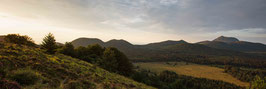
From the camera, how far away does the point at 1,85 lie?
4465mm

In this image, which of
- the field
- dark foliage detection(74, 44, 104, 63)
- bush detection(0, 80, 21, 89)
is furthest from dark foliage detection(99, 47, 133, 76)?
the field

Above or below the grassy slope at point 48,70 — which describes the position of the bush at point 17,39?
above

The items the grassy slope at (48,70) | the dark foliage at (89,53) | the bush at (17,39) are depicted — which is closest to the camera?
the grassy slope at (48,70)

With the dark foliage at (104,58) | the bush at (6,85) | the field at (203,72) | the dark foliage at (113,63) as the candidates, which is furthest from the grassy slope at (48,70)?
the field at (203,72)

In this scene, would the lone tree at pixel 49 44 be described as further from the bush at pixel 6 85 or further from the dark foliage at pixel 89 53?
the bush at pixel 6 85

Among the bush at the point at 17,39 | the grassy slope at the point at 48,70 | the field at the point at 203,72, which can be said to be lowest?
the field at the point at 203,72

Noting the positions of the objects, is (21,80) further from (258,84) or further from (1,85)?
(258,84)

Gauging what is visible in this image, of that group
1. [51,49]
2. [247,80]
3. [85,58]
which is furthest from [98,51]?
[247,80]

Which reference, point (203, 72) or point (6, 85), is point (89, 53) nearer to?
point (6, 85)

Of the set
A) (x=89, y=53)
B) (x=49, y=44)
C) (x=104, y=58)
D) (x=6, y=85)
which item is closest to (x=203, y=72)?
(x=104, y=58)

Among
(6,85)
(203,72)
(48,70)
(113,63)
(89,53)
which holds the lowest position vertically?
(203,72)

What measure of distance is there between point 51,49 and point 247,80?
118941mm

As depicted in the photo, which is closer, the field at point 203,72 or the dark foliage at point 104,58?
the dark foliage at point 104,58

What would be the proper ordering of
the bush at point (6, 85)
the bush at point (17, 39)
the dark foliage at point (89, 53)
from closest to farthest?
the bush at point (6, 85) < the bush at point (17, 39) < the dark foliage at point (89, 53)
